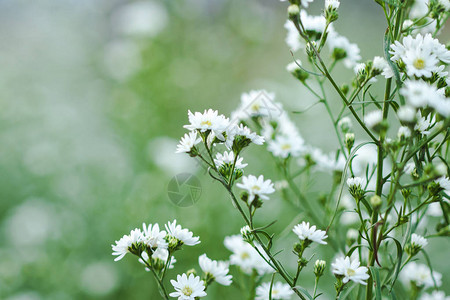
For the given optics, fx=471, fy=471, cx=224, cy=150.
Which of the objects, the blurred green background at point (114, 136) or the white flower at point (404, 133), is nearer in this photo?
the white flower at point (404, 133)

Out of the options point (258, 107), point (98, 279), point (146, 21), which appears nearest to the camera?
point (258, 107)

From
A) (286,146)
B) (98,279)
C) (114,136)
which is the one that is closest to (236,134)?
(286,146)

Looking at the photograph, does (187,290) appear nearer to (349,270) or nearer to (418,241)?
(349,270)

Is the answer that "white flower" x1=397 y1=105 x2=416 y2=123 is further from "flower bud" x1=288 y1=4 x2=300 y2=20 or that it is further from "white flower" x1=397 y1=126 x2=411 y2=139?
"flower bud" x1=288 y1=4 x2=300 y2=20

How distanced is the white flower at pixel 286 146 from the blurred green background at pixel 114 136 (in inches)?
27.5

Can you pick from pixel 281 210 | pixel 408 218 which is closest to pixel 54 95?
pixel 281 210

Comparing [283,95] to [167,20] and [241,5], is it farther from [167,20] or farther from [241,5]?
[167,20]

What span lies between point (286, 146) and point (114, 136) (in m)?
1.86

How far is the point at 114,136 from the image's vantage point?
8.60 feet

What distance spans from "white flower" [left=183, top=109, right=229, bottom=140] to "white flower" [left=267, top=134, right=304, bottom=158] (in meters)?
0.28

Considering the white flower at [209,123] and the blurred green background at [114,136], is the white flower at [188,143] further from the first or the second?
the blurred green background at [114,136]

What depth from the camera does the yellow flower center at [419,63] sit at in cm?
56

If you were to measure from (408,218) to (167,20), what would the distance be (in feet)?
7.21

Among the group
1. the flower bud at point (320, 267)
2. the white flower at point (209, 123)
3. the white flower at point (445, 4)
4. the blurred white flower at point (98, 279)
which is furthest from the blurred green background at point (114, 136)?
the white flower at point (445, 4)
